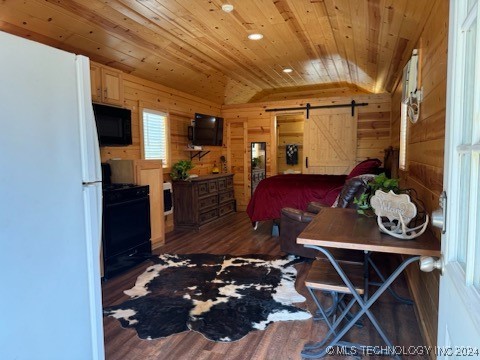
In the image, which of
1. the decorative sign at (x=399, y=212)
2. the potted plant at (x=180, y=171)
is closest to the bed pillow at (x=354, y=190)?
the decorative sign at (x=399, y=212)

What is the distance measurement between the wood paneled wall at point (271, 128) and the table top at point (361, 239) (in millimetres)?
4426

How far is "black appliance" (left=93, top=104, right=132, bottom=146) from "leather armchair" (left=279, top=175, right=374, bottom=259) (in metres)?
2.24

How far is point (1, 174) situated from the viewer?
3.68 feet

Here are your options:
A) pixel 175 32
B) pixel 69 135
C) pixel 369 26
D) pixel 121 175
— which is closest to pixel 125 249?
pixel 121 175

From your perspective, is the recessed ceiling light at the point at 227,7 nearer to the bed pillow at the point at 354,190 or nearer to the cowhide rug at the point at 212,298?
the bed pillow at the point at 354,190

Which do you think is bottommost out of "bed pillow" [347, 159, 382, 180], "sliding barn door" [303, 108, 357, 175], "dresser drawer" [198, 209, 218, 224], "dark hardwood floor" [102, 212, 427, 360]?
"dark hardwood floor" [102, 212, 427, 360]

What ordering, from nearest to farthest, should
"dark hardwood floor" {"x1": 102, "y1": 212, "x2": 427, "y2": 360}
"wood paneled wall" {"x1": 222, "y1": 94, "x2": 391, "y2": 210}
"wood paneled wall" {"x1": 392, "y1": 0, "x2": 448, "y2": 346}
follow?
1. "wood paneled wall" {"x1": 392, "y1": 0, "x2": 448, "y2": 346}
2. "dark hardwood floor" {"x1": 102, "y1": 212, "x2": 427, "y2": 360}
3. "wood paneled wall" {"x1": 222, "y1": 94, "x2": 391, "y2": 210}

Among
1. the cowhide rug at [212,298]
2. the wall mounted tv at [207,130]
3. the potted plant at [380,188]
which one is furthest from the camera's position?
the wall mounted tv at [207,130]

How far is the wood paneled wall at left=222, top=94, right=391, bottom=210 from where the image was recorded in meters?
6.05

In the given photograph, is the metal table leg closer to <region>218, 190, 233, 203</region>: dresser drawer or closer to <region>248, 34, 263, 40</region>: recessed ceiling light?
<region>248, 34, 263, 40</region>: recessed ceiling light

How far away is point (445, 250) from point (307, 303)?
1.99 metres

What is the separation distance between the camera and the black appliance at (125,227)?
3266mm

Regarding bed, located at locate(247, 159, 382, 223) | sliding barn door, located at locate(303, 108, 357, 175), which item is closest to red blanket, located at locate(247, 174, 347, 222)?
bed, located at locate(247, 159, 382, 223)

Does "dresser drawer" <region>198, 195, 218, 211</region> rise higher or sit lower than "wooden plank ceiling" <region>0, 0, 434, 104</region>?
lower
